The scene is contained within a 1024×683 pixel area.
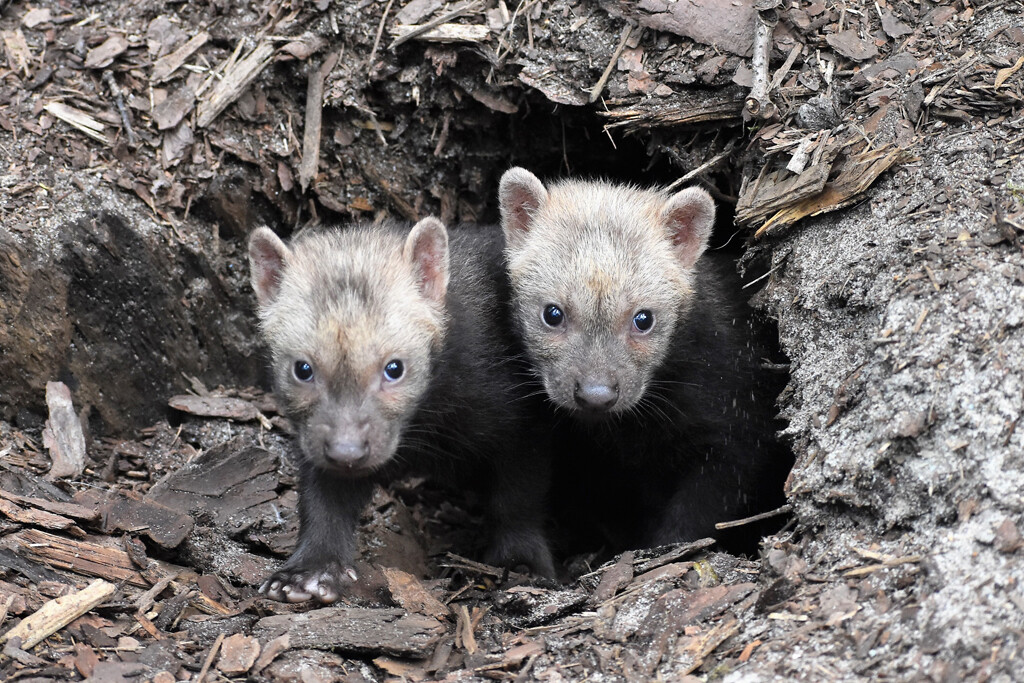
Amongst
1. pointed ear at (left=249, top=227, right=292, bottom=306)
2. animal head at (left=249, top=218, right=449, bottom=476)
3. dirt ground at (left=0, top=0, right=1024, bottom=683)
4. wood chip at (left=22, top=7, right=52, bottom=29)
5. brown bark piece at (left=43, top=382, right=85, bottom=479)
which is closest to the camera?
dirt ground at (left=0, top=0, right=1024, bottom=683)

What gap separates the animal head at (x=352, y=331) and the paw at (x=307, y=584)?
987 mm

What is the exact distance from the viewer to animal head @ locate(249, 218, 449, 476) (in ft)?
18.1

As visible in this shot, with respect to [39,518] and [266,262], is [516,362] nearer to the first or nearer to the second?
[266,262]

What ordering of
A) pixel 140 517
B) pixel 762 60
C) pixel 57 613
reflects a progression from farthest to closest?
pixel 762 60 → pixel 140 517 → pixel 57 613

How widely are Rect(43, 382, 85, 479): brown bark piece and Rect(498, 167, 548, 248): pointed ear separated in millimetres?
3476

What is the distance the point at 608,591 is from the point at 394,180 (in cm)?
436

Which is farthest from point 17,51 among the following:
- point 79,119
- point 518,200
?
point 518,200

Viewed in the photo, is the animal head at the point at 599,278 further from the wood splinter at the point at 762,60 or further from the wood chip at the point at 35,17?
the wood chip at the point at 35,17

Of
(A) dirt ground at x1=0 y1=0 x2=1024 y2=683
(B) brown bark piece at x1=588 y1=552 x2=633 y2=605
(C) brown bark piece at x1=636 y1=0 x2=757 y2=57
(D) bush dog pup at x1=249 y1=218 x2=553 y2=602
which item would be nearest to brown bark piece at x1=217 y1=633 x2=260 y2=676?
(A) dirt ground at x1=0 y1=0 x2=1024 y2=683

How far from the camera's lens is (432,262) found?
6.16 metres

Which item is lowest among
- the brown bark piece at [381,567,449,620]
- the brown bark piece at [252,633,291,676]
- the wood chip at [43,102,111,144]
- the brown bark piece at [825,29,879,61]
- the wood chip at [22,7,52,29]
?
the brown bark piece at [381,567,449,620]

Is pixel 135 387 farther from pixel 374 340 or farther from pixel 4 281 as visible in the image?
pixel 374 340

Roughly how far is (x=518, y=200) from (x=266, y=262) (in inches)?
75.1

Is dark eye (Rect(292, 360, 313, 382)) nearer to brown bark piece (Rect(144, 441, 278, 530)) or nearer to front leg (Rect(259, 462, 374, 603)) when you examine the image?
front leg (Rect(259, 462, 374, 603))
